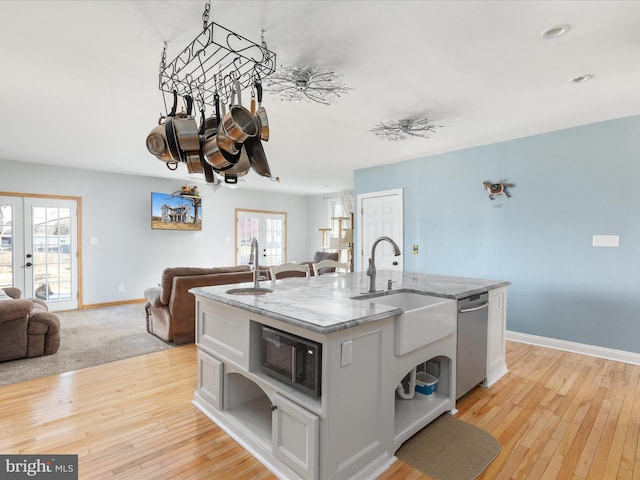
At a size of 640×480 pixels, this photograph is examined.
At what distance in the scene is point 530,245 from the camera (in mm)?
3988

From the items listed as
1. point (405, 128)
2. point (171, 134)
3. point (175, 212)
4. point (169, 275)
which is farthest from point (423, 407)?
point (175, 212)

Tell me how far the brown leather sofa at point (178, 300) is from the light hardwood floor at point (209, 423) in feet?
2.16

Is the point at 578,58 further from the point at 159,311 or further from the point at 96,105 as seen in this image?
the point at 159,311

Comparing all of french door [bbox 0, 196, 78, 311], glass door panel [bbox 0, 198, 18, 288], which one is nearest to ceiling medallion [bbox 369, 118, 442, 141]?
french door [bbox 0, 196, 78, 311]

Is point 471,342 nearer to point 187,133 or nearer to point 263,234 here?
point 187,133

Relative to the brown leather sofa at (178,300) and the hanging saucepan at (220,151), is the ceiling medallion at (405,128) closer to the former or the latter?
the hanging saucepan at (220,151)

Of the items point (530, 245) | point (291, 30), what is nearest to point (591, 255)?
point (530, 245)

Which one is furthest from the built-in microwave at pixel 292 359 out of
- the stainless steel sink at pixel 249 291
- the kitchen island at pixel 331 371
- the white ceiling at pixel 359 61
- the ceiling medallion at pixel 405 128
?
the ceiling medallion at pixel 405 128

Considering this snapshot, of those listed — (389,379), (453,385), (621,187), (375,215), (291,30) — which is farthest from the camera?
(375,215)

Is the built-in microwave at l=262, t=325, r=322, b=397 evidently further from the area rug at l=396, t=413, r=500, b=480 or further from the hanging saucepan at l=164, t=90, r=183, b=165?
the hanging saucepan at l=164, t=90, r=183, b=165

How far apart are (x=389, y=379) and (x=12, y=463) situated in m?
2.16

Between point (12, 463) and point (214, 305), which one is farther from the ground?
point (214, 305)

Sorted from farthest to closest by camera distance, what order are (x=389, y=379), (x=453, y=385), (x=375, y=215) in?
(x=375, y=215) → (x=453, y=385) → (x=389, y=379)

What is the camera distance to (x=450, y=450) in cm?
197
